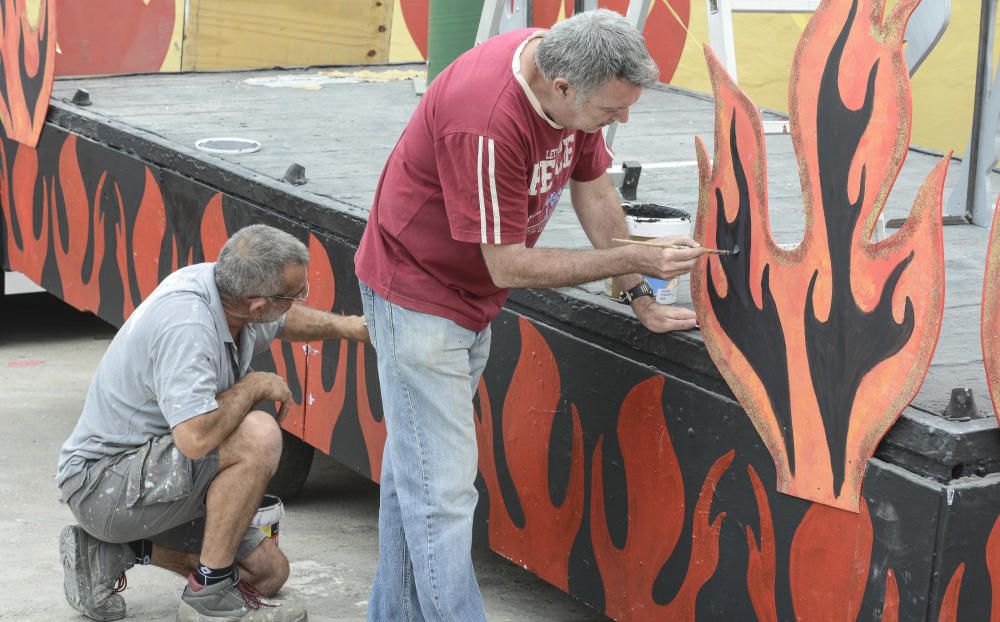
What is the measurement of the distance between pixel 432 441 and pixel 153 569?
1.64 metres

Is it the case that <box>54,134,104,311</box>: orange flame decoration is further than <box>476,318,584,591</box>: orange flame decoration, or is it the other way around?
<box>54,134,104,311</box>: orange flame decoration

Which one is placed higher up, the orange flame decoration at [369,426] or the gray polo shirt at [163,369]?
the gray polo shirt at [163,369]

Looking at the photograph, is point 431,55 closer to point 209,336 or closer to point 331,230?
point 331,230

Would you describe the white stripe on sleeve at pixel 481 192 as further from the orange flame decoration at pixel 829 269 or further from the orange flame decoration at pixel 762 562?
the orange flame decoration at pixel 762 562

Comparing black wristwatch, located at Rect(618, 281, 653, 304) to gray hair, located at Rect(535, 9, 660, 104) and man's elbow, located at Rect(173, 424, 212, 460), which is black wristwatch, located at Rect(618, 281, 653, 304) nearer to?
gray hair, located at Rect(535, 9, 660, 104)

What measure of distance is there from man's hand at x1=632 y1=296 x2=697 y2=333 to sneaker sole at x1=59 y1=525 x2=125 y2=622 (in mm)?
1708

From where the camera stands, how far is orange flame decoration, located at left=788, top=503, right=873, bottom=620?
2.65 m

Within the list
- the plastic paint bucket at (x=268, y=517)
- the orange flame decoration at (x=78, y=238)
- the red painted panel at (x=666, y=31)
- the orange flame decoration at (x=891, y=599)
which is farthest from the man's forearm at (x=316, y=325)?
the red painted panel at (x=666, y=31)

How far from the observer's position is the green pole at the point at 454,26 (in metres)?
5.67

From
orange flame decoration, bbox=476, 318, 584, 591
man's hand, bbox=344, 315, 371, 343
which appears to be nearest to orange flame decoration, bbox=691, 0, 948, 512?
orange flame decoration, bbox=476, 318, 584, 591

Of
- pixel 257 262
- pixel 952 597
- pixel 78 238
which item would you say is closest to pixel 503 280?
pixel 257 262

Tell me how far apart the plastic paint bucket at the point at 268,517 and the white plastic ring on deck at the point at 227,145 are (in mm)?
1471

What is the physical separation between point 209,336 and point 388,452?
2.00ft

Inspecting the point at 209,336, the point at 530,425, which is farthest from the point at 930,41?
the point at 209,336
